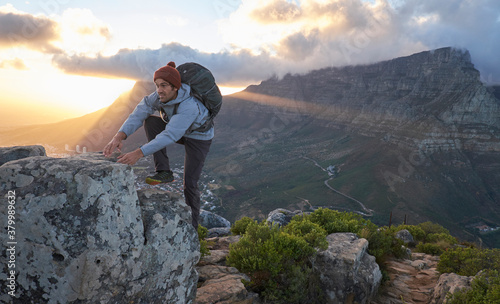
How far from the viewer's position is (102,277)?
333cm

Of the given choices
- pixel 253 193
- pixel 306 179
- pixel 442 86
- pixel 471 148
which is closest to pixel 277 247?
pixel 253 193

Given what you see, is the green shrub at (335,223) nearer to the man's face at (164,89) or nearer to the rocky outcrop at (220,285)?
the rocky outcrop at (220,285)

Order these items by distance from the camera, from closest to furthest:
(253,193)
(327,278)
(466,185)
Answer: (327,278)
(466,185)
(253,193)

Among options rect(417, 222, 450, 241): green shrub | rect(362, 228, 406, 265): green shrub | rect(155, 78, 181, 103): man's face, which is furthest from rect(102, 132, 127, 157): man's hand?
rect(417, 222, 450, 241): green shrub

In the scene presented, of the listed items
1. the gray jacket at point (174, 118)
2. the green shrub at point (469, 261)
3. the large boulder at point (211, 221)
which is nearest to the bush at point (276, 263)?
the gray jacket at point (174, 118)

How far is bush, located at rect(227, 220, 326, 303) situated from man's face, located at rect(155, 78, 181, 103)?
13.0ft

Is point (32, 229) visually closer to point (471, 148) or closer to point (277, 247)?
point (277, 247)

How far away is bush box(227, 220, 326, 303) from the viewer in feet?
20.4

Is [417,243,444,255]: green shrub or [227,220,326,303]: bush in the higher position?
[227,220,326,303]: bush

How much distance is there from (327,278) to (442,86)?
205m

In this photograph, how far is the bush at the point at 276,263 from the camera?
6.20 meters

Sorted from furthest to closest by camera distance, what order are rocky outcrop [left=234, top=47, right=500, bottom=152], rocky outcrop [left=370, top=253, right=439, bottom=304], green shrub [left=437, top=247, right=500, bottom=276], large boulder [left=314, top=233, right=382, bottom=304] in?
1. rocky outcrop [left=234, top=47, right=500, bottom=152]
2. green shrub [left=437, top=247, right=500, bottom=276]
3. rocky outcrop [left=370, top=253, right=439, bottom=304]
4. large boulder [left=314, top=233, right=382, bottom=304]

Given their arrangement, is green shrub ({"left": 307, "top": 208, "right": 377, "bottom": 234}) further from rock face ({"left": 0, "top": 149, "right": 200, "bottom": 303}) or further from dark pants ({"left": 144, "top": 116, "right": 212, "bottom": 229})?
rock face ({"left": 0, "top": 149, "right": 200, "bottom": 303})

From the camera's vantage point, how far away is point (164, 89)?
15.2 feet
